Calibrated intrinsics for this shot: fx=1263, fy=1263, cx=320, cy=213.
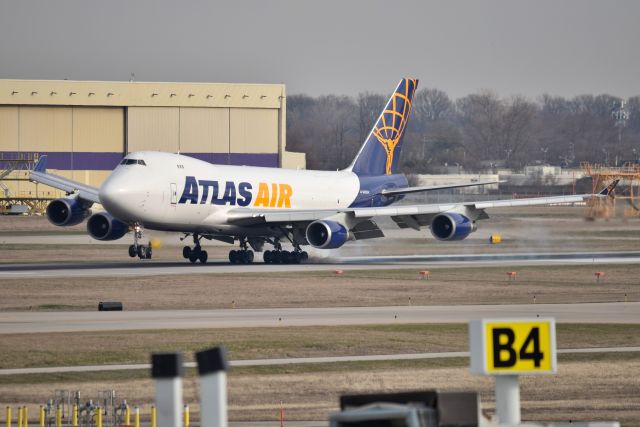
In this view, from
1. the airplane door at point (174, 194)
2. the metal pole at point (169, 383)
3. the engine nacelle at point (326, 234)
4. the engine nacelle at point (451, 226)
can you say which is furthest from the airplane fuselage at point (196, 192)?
the metal pole at point (169, 383)

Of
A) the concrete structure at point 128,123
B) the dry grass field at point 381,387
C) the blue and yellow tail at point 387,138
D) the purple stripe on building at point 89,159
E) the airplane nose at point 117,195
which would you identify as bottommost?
the dry grass field at point 381,387

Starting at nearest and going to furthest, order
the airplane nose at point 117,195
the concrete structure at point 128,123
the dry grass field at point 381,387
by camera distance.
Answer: the dry grass field at point 381,387 → the airplane nose at point 117,195 → the concrete structure at point 128,123

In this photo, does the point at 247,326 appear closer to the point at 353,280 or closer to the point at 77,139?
the point at 353,280

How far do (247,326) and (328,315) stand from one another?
399 centimetres

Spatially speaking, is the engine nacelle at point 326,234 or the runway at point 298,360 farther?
the engine nacelle at point 326,234

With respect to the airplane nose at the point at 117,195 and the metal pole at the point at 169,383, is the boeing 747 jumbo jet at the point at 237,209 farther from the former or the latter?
the metal pole at the point at 169,383

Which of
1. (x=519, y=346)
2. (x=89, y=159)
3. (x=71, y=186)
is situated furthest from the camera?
(x=89, y=159)

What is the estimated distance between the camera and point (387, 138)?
245 feet

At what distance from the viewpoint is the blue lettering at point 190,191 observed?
57.2 meters

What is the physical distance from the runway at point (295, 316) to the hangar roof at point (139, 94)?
262ft

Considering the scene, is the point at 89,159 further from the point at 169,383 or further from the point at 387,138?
the point at 169,383

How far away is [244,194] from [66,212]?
8.78 meters

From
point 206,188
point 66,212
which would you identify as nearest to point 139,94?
point 66,212

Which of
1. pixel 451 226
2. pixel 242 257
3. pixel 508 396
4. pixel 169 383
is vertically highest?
pixel 451 226
